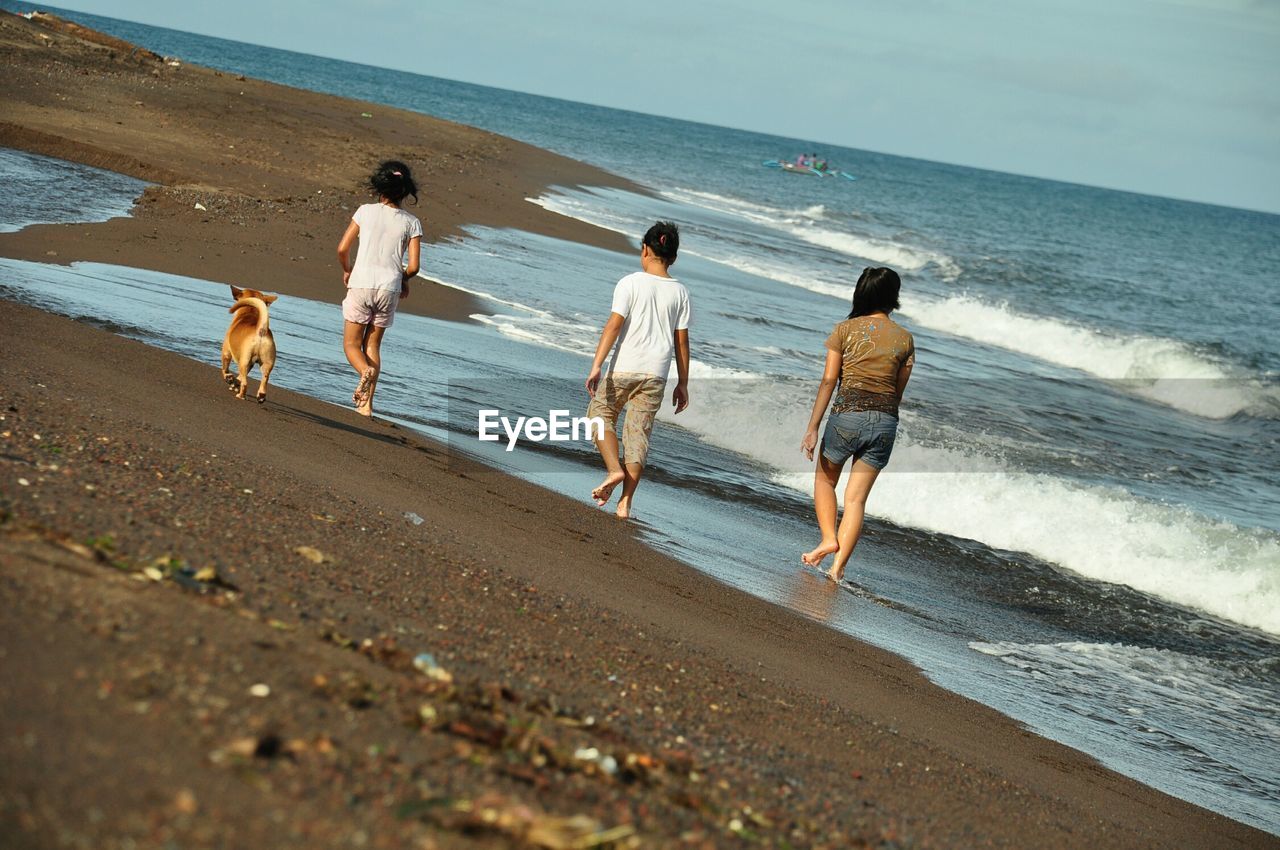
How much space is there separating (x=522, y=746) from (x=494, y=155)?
128 ft

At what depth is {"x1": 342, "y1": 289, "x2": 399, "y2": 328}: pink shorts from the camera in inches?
320

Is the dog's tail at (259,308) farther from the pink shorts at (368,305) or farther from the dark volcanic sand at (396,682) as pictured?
the pink shorts at (368,305)

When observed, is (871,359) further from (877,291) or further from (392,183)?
(392,183)

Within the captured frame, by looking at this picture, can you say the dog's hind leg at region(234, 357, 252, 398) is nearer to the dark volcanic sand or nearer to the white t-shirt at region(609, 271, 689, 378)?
the dark volcanic sand

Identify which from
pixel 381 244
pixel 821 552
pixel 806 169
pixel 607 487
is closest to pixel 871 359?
pixel 821 552

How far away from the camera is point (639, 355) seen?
291 inches

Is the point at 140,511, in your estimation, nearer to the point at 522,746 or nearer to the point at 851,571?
the point at 522,746

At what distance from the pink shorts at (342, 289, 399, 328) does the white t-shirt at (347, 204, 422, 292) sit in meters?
0.04

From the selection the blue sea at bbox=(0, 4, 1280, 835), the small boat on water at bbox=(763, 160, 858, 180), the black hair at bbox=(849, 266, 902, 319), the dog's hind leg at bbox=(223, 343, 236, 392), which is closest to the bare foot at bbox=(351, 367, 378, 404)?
the blue sea at bbox=(0, 4, 1280, 835)

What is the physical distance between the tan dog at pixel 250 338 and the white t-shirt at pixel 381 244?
0.92 meters

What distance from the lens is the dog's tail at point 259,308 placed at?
7.08m

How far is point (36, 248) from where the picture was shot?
10828 mm

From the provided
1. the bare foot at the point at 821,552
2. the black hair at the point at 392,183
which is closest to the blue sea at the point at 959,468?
the bare foot at the point at 821,552

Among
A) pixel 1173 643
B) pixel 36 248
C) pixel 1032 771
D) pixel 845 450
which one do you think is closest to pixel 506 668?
pixel 1032 771
